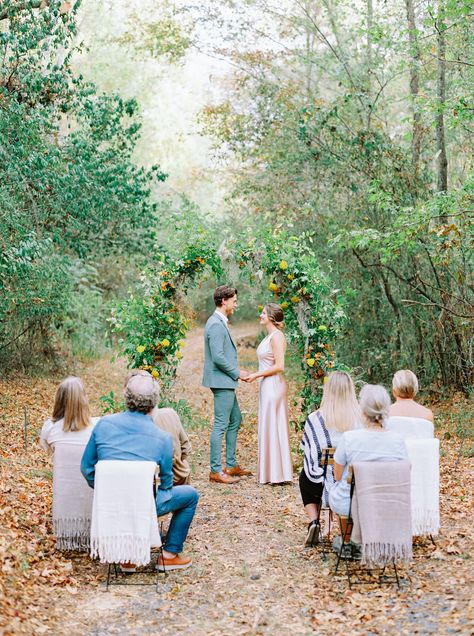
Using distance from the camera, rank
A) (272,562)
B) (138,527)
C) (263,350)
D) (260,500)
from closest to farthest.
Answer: (138,527) → (272,562) → (260,500) → (263,350)

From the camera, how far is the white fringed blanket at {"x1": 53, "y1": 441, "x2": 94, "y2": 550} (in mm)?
5425

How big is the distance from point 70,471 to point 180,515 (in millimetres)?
866

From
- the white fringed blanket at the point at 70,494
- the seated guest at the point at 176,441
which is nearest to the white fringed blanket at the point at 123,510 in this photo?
the white fringed blanket at the point at 70,494

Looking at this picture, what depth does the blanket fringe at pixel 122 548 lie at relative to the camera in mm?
4906

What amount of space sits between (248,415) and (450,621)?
28.9 feet

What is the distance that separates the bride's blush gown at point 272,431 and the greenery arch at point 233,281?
611 mm

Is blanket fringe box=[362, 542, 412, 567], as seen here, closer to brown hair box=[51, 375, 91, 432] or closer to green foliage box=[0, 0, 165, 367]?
brown hair box=[51, 375, 91, 432]

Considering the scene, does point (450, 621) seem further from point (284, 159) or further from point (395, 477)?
point (284, 159)

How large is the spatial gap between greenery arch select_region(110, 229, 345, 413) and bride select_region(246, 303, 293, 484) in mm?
574

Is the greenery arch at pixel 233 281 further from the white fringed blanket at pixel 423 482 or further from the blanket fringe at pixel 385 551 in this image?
the blanket fringe at pixel 385 551

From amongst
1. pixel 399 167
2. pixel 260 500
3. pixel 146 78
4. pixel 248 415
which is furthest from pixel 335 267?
pixel 146 78

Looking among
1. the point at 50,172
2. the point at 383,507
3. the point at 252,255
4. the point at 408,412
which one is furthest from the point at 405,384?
the point at 50,172

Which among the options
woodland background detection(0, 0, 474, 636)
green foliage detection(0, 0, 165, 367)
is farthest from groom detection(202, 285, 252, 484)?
green foliage detection(0, 0, 165, 367)

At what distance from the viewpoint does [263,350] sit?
8.00m
